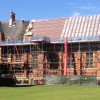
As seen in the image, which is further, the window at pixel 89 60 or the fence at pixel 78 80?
the window at pixel 89 60

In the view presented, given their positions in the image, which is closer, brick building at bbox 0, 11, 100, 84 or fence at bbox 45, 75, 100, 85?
fence at bbox 45, 75, 100, 85

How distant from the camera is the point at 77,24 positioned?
2143 inches

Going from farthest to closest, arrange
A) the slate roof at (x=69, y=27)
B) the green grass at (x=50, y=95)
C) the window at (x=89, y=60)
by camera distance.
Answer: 1. the slate roof at (x=69, y=27)
2. the window at (x=89, y=60)
3. the green grass at (x=50, y=95)

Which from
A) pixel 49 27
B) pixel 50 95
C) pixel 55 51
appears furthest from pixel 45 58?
pixel 50 95

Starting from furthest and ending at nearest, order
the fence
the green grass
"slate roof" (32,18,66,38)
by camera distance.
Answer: "slate roof" (32,18,66,38) < the fence < the green grass

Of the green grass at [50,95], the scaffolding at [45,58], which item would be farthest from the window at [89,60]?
the green grass at [50,95]

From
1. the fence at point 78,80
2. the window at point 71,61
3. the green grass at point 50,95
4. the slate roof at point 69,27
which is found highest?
the slate roof at point 69,27

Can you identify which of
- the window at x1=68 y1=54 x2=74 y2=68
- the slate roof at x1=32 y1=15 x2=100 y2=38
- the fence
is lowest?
the fence

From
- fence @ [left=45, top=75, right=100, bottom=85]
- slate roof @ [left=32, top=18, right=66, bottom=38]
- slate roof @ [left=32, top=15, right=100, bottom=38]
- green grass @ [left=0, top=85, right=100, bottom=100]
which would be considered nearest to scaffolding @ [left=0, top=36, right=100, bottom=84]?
slate roof @ [left=32, top=15, right=100, bottom=38]

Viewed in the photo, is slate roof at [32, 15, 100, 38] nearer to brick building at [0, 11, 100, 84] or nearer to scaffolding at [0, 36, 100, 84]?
brick building at [0, 11, 100, 84]

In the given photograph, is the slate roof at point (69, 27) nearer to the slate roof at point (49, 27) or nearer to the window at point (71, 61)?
the slate roof at point (49, 27)

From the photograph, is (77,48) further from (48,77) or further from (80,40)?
(48,77)

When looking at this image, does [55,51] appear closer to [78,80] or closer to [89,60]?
[89,60]

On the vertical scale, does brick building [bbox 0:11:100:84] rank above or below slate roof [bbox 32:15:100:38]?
below
